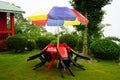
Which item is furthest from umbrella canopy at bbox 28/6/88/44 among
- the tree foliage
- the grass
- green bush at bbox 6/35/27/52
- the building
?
the building

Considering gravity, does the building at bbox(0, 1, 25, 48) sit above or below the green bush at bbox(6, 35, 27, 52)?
above

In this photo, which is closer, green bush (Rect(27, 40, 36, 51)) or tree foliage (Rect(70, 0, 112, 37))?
tree foliage (Rect(70, 0, 112, 37))

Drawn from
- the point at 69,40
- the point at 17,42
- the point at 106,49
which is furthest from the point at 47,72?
the point at 17,42

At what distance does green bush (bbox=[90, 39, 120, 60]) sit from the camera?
15398 mm

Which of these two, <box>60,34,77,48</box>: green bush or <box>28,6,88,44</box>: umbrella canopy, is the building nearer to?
<box>60,34,77,48</box>: green bush

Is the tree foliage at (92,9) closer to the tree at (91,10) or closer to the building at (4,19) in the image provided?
the tree at (91,10)

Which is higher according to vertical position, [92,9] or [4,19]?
[92,9]

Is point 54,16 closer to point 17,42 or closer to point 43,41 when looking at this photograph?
point 17,42

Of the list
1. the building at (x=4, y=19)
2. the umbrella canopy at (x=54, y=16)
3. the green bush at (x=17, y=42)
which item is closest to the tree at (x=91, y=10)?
the green bush at (x=17, y=42)

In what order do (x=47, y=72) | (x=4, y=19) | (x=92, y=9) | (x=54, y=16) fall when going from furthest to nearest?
1. (x=4, y=19)
2. (x=92, y=9)
3. (x=47, y=72)
4. (x=54, y=16)

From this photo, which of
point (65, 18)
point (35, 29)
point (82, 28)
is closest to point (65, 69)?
point (65, 18)

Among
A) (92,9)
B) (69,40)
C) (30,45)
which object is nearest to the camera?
(92,9)

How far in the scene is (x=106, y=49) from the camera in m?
15.4

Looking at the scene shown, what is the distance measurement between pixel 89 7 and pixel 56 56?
5.99 meters
